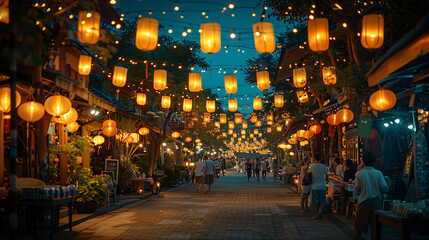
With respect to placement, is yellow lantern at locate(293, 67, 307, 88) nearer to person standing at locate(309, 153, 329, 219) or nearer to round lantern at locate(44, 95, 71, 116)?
person standing at locate(309, 153, 329, 219)

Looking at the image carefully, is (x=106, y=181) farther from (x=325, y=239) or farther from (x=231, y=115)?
(x=231, y=115)

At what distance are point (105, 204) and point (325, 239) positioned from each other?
984 centimetres

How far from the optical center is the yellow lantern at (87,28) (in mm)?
12344

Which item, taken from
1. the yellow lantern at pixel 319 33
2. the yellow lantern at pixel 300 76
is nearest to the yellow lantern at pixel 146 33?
the yellow lantern at pixel 319 33

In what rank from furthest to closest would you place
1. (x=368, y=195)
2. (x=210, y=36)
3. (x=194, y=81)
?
1. (x=194, y=81)
2. (x=210, y=36)
3. (x=368, y=195)

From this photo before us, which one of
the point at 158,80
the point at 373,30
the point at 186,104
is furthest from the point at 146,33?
the point at 186,104

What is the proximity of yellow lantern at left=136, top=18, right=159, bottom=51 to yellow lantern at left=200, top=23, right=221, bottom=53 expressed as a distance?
1.61 metres

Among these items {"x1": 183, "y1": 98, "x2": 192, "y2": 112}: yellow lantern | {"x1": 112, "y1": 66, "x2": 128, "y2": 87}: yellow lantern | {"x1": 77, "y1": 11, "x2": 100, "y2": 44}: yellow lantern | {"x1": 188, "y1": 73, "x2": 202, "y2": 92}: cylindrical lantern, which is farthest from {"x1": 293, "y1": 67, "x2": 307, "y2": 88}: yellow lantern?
{"x1": 77, "y1": 11, "x2": 100, "y2": 44}: yellow lantern

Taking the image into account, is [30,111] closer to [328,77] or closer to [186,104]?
[328,77]

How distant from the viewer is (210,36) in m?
15.3

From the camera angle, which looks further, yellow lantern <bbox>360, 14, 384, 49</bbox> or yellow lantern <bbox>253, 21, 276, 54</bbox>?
A: yellow lantern <bbox>253, 21, 276, 54</bbox>

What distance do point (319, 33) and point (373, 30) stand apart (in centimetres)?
218

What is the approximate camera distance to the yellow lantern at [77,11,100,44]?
1234cm

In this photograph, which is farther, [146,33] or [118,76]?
[118,76]
